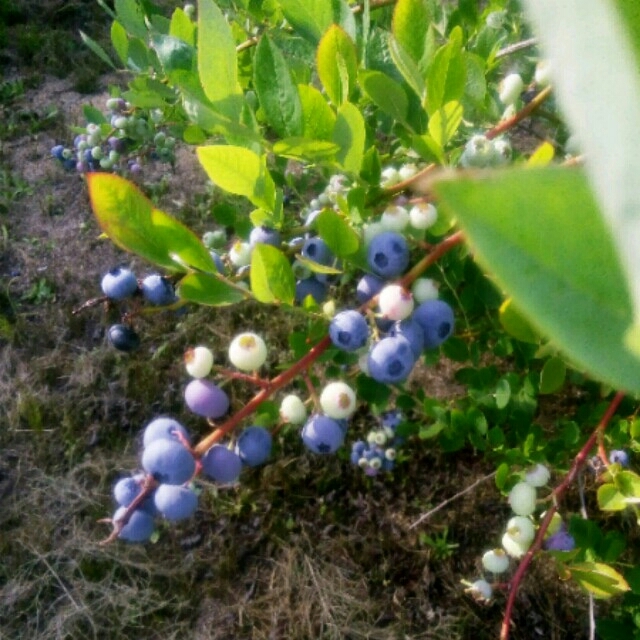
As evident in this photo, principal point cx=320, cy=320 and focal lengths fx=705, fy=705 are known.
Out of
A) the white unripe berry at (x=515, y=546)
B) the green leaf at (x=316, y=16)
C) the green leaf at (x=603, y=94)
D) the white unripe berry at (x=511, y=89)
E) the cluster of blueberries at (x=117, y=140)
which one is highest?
the green leaf at (x=603, y=94)

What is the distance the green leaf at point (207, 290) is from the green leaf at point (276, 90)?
0.16 meters

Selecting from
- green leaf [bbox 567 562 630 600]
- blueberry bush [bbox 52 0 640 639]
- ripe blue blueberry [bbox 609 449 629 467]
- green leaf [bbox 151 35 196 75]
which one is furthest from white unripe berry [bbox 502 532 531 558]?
green leaf [bbox 151 35 196 75]

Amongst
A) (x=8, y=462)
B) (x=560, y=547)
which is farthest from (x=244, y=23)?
(x=8, y=462)

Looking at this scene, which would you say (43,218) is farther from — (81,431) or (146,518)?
(146,518)

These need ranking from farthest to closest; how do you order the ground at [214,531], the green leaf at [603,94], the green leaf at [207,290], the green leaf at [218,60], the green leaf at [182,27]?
1. the ground at [214,531]
2. the green leaf at [182,27]
3. the green leaf at [207,290]
4. the green leaf at [218,60]
5. the green leaf at [603,94]

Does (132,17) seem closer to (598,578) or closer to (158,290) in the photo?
(158,290)

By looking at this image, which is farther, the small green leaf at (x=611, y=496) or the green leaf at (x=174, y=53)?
the small green leaf at (x=611, y=496)

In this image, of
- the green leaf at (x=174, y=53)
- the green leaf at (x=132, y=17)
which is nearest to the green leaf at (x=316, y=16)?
the green leaf at (x=174, y=53)

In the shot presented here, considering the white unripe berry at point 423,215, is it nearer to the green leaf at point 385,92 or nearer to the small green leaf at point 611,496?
the green leaf at point 385,92

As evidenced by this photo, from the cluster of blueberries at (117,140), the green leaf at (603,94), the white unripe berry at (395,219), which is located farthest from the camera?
the cluster of blueberries at (117,140)

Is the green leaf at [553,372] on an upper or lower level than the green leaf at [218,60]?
lower

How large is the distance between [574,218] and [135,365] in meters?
2.33

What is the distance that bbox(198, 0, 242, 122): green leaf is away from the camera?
23.4 inches

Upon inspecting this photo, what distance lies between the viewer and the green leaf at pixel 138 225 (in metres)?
0.61
